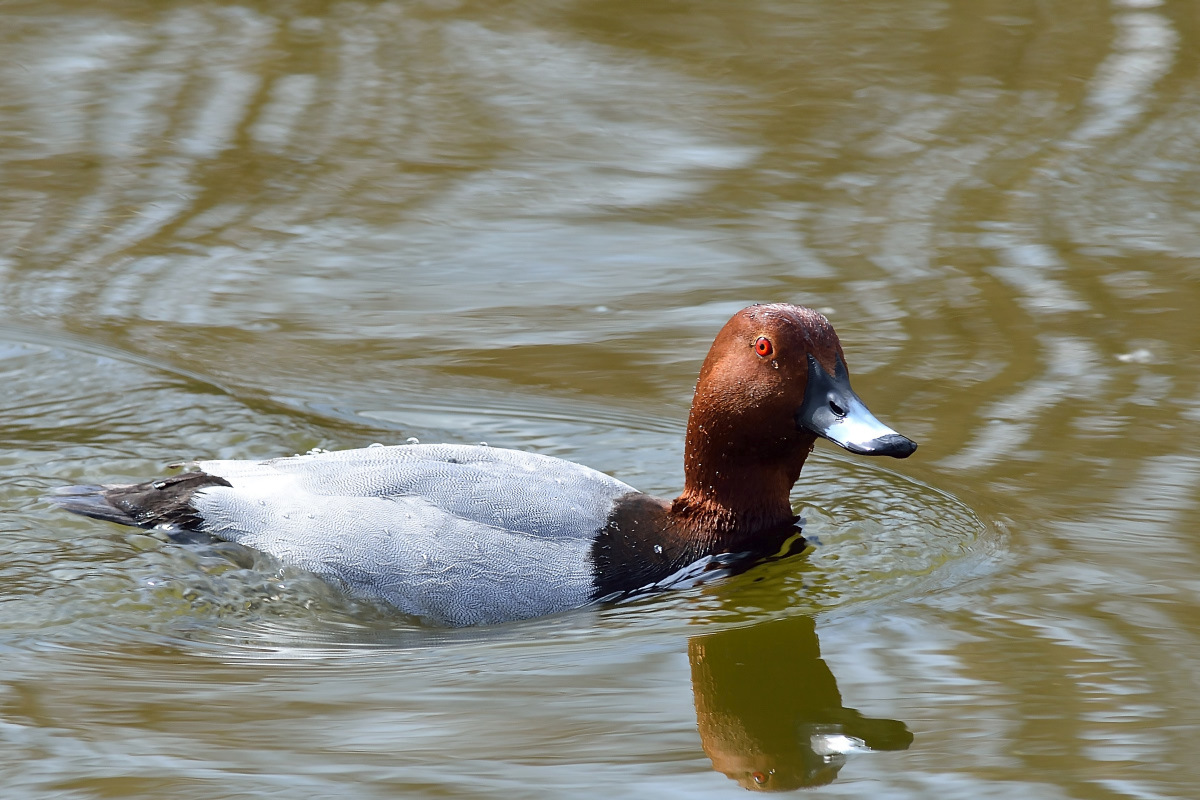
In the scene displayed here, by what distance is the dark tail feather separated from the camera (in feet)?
19.5

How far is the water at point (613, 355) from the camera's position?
4594mm

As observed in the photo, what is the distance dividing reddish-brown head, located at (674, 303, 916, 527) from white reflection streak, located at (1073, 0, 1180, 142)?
556cm

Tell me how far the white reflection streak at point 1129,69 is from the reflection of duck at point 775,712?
6.31 m

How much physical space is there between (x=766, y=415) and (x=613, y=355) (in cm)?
229

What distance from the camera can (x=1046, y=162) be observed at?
10.2 m

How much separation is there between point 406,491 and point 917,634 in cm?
183

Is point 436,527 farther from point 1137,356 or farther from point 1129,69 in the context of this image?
point 1129,69

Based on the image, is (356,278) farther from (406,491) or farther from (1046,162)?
(1046,162)

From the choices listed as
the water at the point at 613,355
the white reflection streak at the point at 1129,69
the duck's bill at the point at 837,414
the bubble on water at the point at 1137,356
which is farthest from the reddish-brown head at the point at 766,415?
the white reflection streak at the point at 1129,69

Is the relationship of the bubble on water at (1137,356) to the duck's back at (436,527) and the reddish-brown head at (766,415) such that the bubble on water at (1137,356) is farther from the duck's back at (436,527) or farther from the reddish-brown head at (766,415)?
the duck's back at (436,527)

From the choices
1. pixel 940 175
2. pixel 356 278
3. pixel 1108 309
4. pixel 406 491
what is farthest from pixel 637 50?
pixel 406 491

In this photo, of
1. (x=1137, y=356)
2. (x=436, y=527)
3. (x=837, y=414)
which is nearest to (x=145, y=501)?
(x=436, y=527)

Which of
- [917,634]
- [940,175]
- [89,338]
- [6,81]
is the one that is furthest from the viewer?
[6,81]

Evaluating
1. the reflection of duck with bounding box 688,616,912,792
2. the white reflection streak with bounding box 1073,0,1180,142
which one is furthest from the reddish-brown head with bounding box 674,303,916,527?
the white reflection streak with bounding box 1073,0,1180,142
